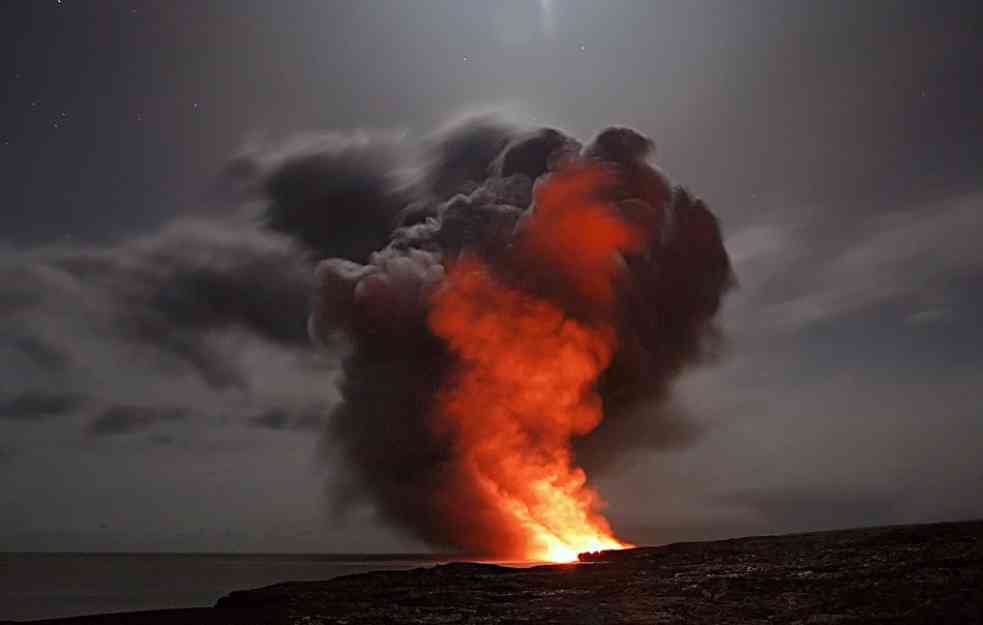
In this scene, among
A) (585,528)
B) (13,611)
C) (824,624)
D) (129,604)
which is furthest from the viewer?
(129,604)

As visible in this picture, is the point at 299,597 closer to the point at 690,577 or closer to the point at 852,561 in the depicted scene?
the point at 690,577

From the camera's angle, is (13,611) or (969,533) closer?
(969,533)

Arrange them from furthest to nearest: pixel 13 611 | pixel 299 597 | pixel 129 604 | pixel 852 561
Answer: pixel 129 604 → pixel 13 611 → pixel 299 597 → pixel 852 561

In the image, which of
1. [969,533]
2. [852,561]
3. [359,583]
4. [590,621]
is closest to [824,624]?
[590,621]

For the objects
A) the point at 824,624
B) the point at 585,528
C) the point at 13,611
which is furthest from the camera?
the point at 13,611

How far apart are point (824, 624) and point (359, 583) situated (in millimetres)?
34489

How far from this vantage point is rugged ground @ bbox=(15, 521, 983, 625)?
40.1m

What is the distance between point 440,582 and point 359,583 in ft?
20.0

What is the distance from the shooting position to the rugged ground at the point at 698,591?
40.1m

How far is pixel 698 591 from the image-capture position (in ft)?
158

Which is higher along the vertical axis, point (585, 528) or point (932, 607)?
point (585, 528)

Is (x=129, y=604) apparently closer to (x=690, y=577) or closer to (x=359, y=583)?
(x=359, y=583)

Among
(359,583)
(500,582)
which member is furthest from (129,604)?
(500,582)

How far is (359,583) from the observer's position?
6109cm
